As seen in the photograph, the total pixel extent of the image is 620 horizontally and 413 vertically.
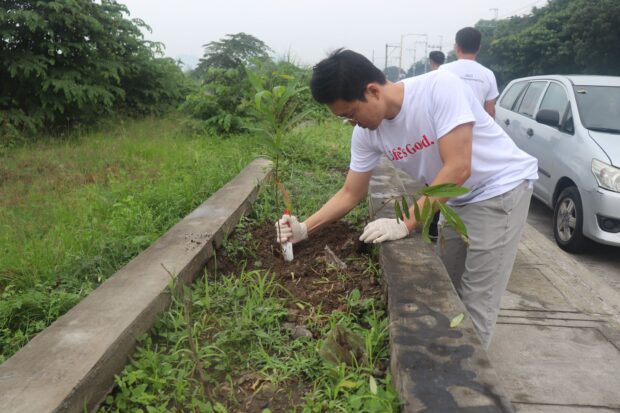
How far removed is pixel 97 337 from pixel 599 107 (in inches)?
191

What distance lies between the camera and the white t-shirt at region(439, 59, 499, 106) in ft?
13.7

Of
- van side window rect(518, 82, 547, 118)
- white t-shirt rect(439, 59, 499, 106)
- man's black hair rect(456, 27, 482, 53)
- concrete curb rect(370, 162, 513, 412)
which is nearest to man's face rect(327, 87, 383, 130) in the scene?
concrete curb rect(370, 162, 513, 412)

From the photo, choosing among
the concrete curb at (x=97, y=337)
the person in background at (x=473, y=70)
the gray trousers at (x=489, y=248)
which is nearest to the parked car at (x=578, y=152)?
the person in background at (x=473, y=70)

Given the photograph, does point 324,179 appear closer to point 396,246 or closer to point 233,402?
point 396,246

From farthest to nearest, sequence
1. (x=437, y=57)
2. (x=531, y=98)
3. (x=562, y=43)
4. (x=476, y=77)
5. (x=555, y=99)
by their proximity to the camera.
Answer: (x=562, y=43), (x=437, y=57), (x=531, y=98), (x=555, y=99), (x=476, y=77)

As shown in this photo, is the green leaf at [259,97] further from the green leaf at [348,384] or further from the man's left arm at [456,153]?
the green leaf at [348,384]

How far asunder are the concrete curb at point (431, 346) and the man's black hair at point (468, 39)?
9.10 feet

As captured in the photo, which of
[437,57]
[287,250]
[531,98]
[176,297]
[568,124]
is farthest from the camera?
[437,57]

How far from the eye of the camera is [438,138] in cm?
206

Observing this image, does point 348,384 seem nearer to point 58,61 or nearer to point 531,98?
point 531,98

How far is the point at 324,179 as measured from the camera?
4.36 m

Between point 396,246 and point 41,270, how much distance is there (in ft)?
6.10

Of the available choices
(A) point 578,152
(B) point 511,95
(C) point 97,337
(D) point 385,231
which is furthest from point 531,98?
(C) point 97,337

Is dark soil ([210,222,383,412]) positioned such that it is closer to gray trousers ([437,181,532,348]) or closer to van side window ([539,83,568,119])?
gray trousers ([437,181,532,348])
